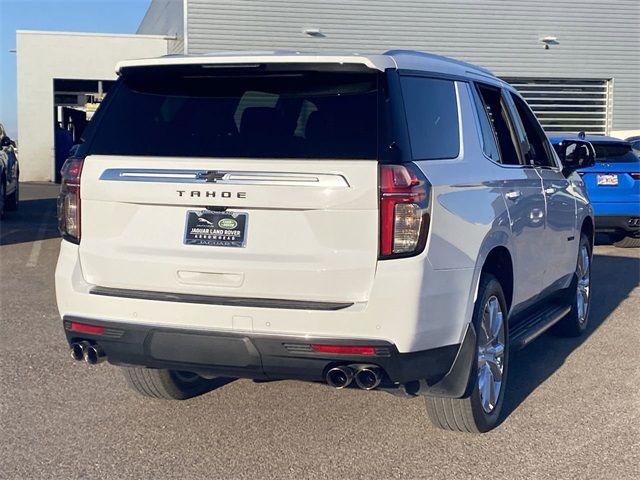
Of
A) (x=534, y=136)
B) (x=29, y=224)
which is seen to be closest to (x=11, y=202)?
(x=29, y=224)

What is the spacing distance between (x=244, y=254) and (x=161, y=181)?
541mm

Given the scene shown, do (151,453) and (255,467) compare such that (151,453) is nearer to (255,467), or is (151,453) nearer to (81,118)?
(255,467)

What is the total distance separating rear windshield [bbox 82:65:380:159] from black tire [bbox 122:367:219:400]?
1.43 meters

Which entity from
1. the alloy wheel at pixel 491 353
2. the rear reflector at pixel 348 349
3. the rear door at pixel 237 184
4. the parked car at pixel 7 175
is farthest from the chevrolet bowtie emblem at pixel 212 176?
the parked car at pixel 7 175

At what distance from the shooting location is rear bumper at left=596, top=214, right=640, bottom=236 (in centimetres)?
1265

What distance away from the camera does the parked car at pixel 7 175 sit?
54.6 ft

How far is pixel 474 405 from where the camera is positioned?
4.87m

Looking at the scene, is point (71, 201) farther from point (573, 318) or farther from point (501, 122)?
point (573, 318)

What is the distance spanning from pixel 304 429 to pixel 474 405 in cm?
95

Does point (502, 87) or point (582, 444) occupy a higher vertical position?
point (502, 87)

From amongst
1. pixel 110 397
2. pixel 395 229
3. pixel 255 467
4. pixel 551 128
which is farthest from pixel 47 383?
pixel 551 128

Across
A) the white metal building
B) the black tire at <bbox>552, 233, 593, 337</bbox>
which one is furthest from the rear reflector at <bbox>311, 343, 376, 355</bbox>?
the white metal building

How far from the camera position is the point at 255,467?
15.0 ft

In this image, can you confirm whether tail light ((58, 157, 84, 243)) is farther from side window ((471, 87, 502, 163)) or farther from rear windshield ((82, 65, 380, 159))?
side window ((471, 87, 502, 163))
